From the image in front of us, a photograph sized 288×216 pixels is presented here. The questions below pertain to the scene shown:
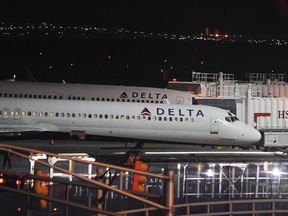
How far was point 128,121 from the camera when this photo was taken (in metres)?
32.2

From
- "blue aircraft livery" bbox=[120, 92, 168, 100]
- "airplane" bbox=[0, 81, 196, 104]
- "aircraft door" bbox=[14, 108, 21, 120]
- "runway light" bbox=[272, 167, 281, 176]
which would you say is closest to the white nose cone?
"airplane" bbox=[0, 81, 196, 104]

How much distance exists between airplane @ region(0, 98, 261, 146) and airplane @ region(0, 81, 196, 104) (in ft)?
22.5

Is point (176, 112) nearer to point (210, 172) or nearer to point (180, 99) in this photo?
point (180, 99)

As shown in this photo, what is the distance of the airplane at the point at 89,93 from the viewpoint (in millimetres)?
40031

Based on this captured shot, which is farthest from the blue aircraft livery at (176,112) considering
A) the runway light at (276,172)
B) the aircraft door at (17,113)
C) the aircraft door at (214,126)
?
the runway light at (276,172)

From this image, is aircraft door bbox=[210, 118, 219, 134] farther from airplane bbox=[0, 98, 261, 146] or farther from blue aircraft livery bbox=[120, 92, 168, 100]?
blue aircraft livery bbox=[120, 92, 168, 100]

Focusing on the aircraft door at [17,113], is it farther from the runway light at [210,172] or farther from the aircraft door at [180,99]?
the runway light at [210,172]

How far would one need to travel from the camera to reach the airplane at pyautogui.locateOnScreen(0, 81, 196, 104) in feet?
131

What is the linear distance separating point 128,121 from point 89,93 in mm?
9431

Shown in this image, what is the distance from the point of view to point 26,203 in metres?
13.3

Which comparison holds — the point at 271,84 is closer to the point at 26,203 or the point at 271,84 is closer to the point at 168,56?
the point at 26,203

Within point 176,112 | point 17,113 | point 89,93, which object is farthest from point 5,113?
point 89,93

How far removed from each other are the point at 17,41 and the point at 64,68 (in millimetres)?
62725

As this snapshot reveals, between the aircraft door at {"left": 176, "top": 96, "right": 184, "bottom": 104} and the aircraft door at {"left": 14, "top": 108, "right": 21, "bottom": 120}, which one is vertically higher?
the aircraft door at {"left": 176, "top": 96, "right": 184, "bottom": 104}
